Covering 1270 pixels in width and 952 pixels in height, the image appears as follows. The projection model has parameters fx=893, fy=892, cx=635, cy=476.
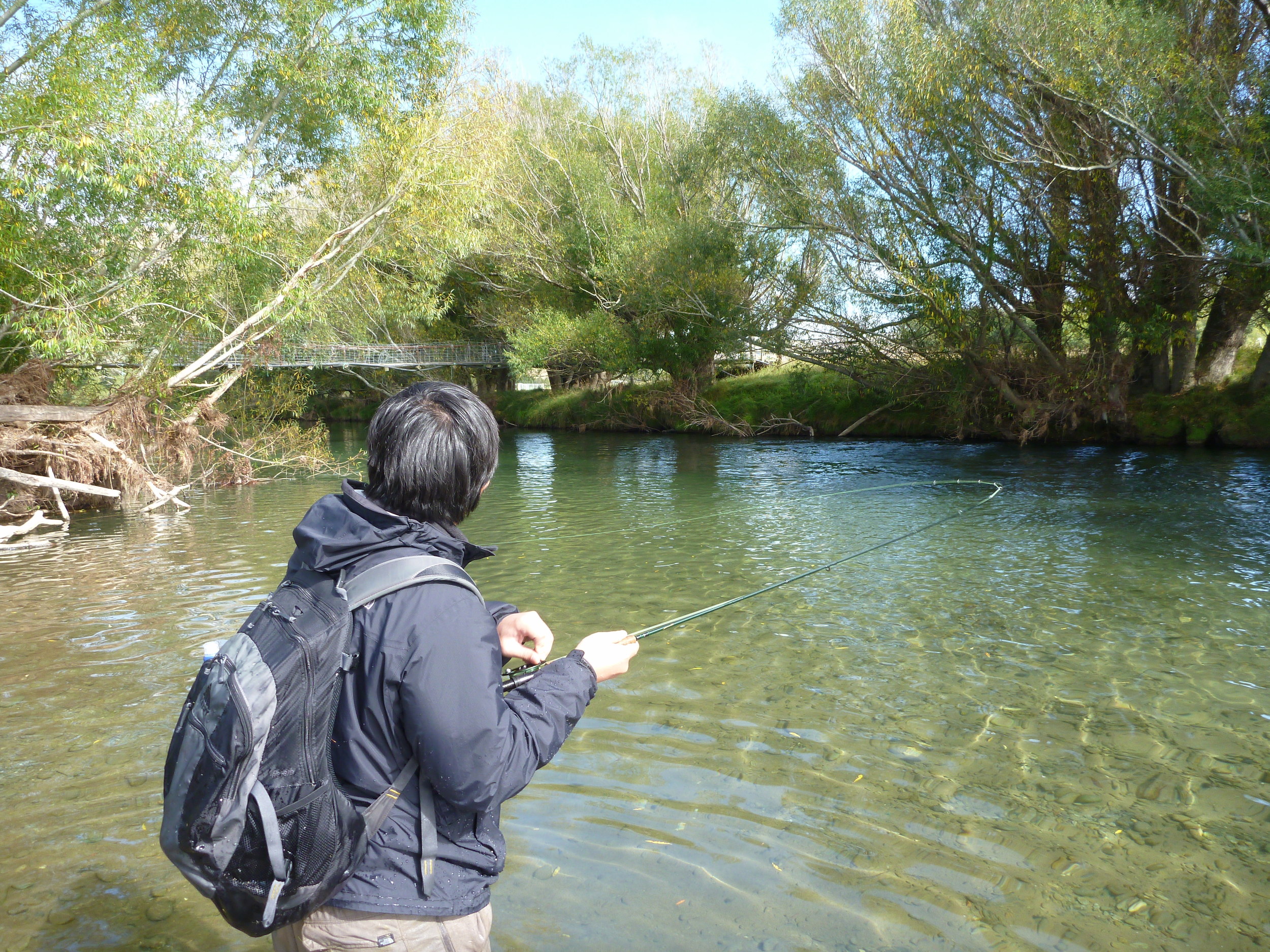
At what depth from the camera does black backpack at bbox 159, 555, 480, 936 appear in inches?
65.8

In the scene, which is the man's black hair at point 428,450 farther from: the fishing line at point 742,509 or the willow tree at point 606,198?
the willow tree at point 606,198

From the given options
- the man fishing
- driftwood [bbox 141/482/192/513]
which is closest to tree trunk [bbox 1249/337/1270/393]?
driftwood [bbox 141/482/192/513]

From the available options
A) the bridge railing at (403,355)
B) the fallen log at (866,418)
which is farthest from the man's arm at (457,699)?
the fallen log at (866,418)

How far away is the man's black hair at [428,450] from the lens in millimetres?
1939

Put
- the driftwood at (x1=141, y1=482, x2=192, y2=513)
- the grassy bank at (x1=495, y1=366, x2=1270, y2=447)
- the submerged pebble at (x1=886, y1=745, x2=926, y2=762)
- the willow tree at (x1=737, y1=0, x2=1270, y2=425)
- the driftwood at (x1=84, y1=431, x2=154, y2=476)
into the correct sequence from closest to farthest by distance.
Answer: the submerged pebble at (x1=886, y1=745, x2=926, y2=762), the driftwood at (x1=84, y1=431, x2=154, y2=476), the driftwood at (x1=141, y1=482, x2=192, y2=513), the willow tree at (x1=737, y1=0, x2=1270, y2=425), the grassy bank at (x1=495, y1=366, x2=1270, y2=447)

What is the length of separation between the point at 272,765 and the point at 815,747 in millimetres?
3782

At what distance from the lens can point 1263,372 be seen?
20922mm

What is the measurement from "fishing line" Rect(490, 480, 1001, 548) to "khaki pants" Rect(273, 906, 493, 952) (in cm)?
894

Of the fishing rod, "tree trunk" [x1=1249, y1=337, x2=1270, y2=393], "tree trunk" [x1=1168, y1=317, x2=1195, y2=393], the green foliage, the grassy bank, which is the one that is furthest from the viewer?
the green foliage

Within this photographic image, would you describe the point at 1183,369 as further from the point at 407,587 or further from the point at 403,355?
the point at 403,355

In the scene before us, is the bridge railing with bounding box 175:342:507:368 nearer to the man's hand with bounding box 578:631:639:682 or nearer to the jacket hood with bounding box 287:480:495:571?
the man's hand with bounding box 578:631:639:682

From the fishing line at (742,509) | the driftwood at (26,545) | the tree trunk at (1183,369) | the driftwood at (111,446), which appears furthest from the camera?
the tree trunk at (1183,369)

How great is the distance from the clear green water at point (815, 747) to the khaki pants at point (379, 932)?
1.49m

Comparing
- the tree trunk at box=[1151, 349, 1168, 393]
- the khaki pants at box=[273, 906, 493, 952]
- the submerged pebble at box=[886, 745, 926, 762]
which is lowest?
the submerged pebble at box=[886, 745, 926, 762]
